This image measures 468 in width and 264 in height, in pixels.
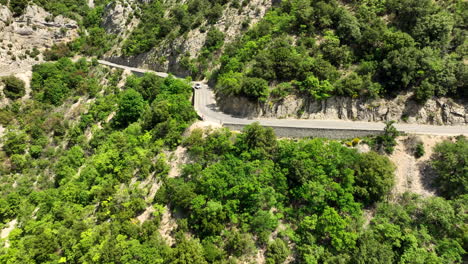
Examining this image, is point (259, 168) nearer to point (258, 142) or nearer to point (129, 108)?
point (258, 142)

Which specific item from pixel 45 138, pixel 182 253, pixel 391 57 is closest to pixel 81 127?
pixel 45 138

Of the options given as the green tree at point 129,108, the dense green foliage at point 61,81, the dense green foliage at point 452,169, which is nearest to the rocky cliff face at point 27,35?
the dense green foliage at point 61,81

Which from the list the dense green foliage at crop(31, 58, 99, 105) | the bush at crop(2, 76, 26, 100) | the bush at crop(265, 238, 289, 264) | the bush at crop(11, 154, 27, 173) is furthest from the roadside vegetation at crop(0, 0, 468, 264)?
the dense green foliage at crop(31, 58, 99, 105)

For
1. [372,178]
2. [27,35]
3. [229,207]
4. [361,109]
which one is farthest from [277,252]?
[27,35]

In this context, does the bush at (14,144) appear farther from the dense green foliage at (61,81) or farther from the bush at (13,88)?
the bush at (13,88)

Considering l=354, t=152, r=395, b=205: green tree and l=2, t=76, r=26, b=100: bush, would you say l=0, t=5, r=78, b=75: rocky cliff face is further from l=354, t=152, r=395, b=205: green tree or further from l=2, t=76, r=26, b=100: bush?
l=354, t=152, r=395, b=205: green tree

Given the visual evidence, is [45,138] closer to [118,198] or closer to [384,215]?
[118,198]
